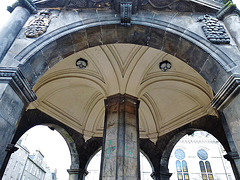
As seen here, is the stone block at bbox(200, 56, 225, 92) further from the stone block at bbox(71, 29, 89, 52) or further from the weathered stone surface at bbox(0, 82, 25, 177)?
the weathered stone surface at bbox(0, 82, 25, 177)

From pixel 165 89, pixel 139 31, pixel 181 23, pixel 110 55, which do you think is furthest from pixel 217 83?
pixel 165 89

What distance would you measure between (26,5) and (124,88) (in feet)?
13.2

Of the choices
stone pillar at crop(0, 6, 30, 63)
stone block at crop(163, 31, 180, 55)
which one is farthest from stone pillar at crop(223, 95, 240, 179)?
stone pillar at crop(0, 6, 30, 63)

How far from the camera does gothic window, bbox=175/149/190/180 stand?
67.3ft

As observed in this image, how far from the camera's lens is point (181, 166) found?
21.3m

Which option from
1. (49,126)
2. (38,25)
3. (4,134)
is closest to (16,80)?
(4,134)

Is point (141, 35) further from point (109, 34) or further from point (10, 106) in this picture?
point (10, 106)

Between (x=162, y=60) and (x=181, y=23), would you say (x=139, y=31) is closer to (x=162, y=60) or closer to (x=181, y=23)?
(x=181, y=23)

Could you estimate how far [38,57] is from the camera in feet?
11.6

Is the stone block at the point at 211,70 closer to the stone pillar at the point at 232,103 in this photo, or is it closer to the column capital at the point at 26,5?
the stone pillar at the point at 232,103

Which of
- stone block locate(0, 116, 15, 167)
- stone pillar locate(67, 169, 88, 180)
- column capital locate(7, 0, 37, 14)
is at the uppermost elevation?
column capital locate(7, 0, 37, 14)

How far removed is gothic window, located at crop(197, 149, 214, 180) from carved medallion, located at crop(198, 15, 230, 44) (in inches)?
844

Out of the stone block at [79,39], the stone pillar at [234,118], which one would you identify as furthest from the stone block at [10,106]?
the stone pillar at [234,118]

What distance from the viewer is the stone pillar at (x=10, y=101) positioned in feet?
9.11
